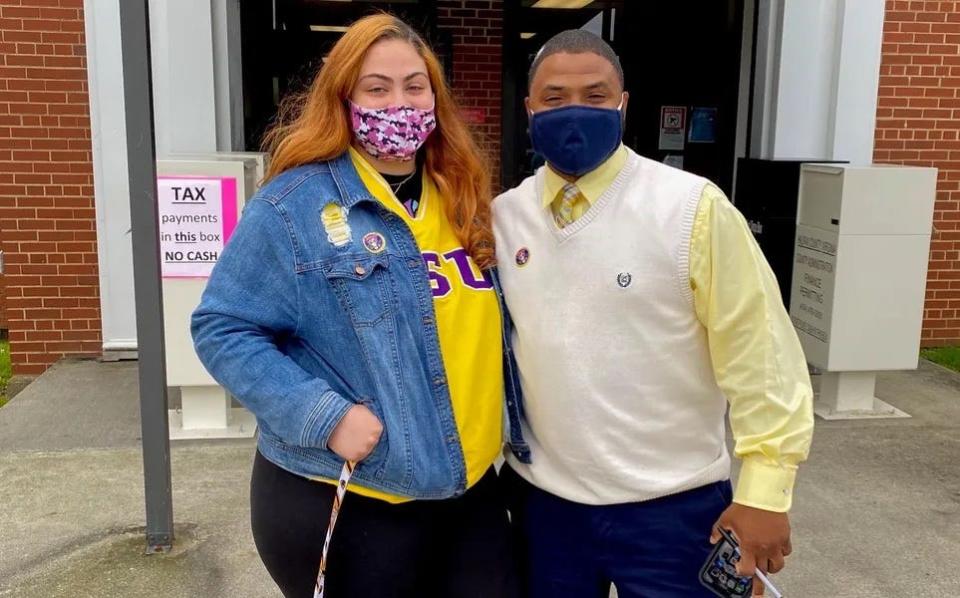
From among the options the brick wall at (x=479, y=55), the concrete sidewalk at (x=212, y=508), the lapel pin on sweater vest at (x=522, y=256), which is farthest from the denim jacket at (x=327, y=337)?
the brick wall at (x=479, y=55)

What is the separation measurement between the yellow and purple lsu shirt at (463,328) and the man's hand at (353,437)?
145 millimetres

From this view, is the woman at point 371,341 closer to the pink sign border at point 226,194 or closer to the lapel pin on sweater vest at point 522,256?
the lapel pin on sweater vest at point 522,256

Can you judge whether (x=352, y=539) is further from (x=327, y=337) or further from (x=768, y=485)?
(x=768, y=485)

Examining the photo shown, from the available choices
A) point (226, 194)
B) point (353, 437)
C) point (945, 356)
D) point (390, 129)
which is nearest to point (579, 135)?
point (390, 129)

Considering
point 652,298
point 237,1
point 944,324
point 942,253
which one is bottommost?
point 944,324

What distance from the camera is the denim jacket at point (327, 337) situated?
173cm

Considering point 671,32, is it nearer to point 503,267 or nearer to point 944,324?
point 944,324

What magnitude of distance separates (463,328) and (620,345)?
0.32 metres

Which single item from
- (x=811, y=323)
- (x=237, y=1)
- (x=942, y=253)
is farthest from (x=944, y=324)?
(x=237, y=1)

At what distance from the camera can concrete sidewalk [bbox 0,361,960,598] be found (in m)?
3.41

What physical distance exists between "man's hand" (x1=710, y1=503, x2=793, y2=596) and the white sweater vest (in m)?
0.13

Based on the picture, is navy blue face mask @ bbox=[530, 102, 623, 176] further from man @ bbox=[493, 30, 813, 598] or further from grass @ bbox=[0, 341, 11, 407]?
grass @ bbox=[0, 341, 11, 407]

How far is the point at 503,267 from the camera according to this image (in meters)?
1.95

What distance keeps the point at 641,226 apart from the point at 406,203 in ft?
1.68
